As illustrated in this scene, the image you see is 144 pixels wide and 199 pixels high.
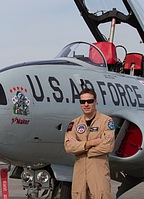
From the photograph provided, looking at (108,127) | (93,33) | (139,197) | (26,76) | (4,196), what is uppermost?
(93,33)

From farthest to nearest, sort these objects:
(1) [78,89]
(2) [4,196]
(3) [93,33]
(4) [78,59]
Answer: (3) [93,33] < (4) [78,59] < (2) [4,196] < (1) [78,89]

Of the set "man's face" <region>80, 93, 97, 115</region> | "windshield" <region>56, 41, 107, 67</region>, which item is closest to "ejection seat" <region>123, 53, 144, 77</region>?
"windshield" <region>56, 41, 107, 67</region>

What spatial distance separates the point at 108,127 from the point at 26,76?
1643 millimetres

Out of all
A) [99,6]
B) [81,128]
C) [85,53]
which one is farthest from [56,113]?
[99,6]

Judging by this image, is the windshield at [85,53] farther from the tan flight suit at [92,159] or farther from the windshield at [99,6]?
the tan flight suit at [92,159]

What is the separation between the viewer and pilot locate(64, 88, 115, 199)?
4.63 meters

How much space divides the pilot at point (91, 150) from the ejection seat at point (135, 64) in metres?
4.35

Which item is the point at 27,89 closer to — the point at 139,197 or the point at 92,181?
the point at 92,181

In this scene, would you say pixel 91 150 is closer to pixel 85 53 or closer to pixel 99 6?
pixel 85 53

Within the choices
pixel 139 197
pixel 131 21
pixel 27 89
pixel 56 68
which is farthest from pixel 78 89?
pixel 139 197

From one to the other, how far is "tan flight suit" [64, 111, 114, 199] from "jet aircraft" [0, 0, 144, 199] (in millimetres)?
1149

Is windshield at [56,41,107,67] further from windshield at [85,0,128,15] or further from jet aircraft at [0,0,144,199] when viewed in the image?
windshield at [85,0,128,15]

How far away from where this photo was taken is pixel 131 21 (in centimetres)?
940

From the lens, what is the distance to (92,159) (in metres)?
4.68
